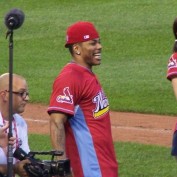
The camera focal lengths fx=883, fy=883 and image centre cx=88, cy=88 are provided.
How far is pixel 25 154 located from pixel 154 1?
17527mm

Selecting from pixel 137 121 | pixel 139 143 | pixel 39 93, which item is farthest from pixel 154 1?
pixel 139 143

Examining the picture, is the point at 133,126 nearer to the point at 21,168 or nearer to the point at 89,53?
the point at 89,53

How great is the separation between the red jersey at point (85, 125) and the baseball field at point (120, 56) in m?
3.40

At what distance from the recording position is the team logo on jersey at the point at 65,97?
6.80 metres

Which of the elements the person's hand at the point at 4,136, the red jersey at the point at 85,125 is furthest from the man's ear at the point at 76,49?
the person's hand at the point at 4,136

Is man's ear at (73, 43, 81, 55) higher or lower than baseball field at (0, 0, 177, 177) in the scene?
lower

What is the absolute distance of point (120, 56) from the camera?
18.5 m

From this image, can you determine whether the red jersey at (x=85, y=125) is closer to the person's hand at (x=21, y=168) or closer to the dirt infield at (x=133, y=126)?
the person's hand at (x=21, y=168)

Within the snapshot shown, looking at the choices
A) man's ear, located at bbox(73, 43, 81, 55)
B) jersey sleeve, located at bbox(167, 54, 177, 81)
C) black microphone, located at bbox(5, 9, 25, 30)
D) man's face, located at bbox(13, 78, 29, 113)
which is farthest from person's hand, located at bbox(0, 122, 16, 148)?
jersey sleeve, located at bbox(167, 54, 177, 81)

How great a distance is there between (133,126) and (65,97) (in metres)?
6.78

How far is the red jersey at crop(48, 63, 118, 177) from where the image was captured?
687 centimetres

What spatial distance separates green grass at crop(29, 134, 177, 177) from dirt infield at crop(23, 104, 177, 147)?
1.68 feet

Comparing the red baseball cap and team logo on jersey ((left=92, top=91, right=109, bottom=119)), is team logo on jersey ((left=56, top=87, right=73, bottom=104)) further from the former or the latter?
the red baseball cap

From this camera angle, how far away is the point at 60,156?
639 centimetres
